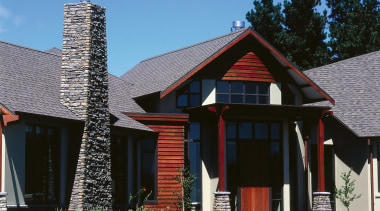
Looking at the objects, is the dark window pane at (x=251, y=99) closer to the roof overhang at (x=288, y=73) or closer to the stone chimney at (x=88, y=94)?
the roof overhang at (x=288, y=73)

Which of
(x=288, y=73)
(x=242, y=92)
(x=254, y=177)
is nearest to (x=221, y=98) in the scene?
(x=242, y=92)

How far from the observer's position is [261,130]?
2592cm

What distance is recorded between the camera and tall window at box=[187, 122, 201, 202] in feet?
83.1

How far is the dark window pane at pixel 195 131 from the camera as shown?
83.7 feet

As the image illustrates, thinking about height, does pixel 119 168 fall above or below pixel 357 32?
below

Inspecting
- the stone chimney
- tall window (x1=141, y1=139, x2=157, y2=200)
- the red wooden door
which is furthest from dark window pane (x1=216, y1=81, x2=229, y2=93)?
Answer: the stone chimney

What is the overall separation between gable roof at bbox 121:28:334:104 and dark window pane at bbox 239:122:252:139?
2.67m

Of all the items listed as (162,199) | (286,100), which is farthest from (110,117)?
(286,100)

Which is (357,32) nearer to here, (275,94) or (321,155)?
(275,94)

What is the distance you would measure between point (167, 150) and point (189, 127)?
4.49 feet

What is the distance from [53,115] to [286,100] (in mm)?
10802

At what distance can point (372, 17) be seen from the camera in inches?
1687

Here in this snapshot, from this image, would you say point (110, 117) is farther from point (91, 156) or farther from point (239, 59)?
point (239, 59)

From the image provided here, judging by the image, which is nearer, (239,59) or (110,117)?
(110,117)
